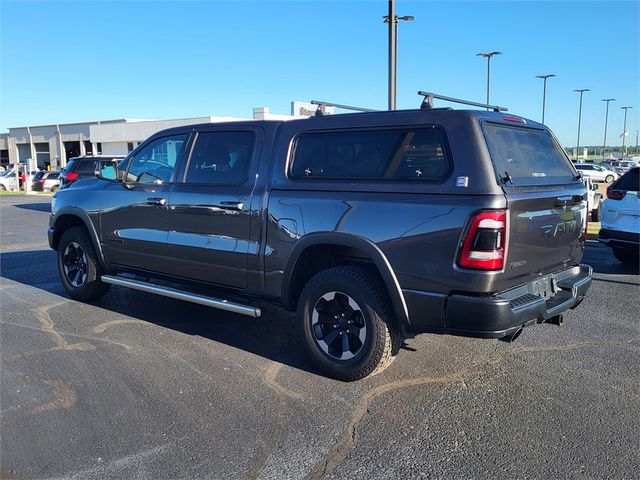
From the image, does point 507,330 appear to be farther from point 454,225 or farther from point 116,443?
point 116,443

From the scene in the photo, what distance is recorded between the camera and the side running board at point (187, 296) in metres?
4.63

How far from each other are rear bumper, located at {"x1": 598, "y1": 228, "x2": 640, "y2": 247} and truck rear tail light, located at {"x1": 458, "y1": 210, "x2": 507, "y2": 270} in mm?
5136

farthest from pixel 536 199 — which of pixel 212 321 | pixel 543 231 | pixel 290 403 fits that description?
pixel 212 321

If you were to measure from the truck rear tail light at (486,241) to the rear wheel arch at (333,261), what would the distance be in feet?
1.87

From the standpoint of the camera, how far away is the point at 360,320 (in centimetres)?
416

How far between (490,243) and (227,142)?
8.73 feet

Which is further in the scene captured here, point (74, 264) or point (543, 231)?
point (74, 264)

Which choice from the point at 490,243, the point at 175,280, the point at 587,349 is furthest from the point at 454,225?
the point at 175,280

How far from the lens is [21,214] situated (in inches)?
746

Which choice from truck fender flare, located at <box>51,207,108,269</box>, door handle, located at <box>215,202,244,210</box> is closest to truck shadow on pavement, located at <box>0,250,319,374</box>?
truck fender flare, located at <box>51,207,108,269</box>

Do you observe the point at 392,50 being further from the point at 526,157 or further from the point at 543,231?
the point at 543,231

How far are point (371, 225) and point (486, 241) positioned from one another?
0.82m

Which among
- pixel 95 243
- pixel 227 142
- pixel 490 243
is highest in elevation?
pixel 227 142

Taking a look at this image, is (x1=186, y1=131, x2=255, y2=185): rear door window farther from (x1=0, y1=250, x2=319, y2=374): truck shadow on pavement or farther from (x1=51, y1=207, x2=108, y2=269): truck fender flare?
(x1=51, y1=207, x2=108, y2=269): truck fender flare
